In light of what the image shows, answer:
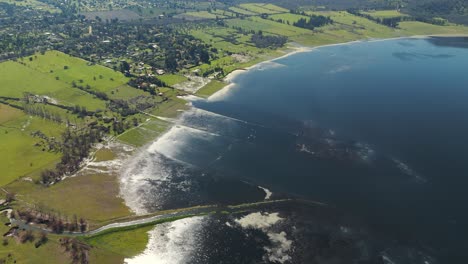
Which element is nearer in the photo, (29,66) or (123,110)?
(123,110)

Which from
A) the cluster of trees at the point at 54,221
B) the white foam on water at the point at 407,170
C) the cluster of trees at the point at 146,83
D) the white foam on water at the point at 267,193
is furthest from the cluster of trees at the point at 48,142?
the white foam on water at the point at 407,170

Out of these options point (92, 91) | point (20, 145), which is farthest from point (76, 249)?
point (92, 91)

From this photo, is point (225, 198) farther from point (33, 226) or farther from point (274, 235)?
point (33, 226)

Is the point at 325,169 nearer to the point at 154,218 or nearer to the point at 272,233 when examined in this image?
the point at 272,233

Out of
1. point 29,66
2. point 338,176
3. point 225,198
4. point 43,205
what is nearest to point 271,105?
point 338,176

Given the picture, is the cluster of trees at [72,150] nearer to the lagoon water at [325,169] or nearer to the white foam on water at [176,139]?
the lagoon water at [325,169]
